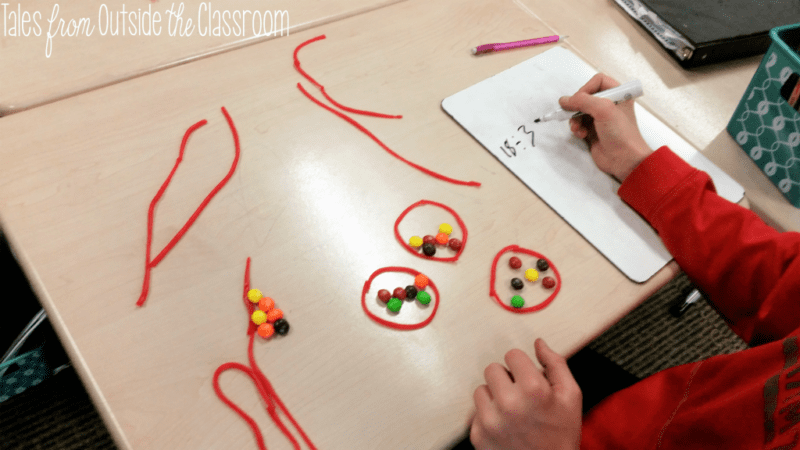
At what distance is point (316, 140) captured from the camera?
0.71 metres

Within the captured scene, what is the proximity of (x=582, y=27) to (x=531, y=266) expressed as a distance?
595 mm

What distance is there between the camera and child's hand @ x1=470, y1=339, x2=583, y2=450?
1.65ft

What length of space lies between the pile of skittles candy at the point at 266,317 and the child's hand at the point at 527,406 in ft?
0.73

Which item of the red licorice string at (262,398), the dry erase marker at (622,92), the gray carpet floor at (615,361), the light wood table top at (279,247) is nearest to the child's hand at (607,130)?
the dry erase marker at (622,92)

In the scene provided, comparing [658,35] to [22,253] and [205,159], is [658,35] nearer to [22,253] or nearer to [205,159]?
[205,159]

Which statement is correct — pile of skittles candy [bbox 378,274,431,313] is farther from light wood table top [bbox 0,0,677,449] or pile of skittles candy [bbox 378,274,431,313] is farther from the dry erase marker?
the dry erase marker

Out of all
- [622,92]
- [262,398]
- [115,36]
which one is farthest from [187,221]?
[622,92]

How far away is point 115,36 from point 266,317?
1.87 ft

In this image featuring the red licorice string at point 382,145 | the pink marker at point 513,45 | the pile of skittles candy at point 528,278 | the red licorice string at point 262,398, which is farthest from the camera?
the pink marker at point 513,45

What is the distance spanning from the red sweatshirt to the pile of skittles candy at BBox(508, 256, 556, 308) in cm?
18

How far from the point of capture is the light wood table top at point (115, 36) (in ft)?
2.35

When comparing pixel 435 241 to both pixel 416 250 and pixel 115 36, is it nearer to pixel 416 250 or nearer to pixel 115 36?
pixel 416 250

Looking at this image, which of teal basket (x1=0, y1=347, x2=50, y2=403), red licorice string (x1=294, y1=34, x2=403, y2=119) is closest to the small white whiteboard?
red licorice string (x1=294, y1=34, x2=403, y2=119)

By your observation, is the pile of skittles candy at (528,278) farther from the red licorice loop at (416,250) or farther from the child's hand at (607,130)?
the child's hand at (607,130)
